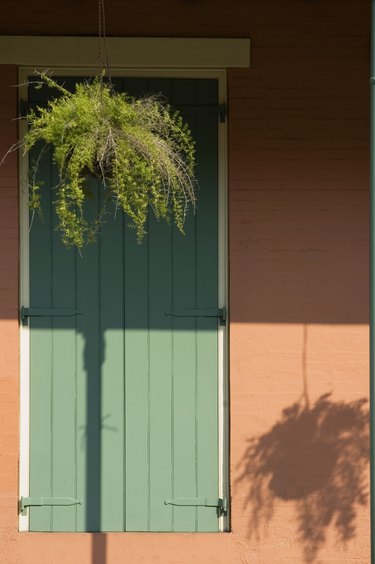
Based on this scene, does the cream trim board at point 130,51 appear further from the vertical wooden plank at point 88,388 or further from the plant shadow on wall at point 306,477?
the plant shadow on wall at point 306,477

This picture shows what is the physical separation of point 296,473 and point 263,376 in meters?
0.61

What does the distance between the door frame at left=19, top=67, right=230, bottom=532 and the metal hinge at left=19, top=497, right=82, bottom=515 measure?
0.16 feet

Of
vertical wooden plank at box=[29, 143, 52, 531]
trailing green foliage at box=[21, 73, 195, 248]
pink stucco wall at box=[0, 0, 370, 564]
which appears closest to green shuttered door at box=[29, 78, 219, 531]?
vertical wooden plank at box=[29, 143, 52, 531]

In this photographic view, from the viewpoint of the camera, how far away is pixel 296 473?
248 inches

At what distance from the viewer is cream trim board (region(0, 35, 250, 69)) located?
6270 mm

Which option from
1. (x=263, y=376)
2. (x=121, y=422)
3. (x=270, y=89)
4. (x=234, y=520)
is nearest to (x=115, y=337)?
(x=121, y=422)

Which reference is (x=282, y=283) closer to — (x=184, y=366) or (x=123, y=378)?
(x=184, y=366)

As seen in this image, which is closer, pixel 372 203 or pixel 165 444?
pixel 372 203

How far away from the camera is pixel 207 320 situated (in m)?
6.36

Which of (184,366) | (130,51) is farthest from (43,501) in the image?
(130,51)

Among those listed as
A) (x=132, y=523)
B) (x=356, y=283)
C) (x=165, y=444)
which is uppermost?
(x=356, y=283)

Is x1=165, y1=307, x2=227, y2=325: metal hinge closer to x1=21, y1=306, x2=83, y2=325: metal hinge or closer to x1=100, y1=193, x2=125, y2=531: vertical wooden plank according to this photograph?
x1=100, y1=193, x2=125, y2=531: vertical wooden plank

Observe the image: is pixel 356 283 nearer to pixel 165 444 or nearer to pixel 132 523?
pixel 165 444

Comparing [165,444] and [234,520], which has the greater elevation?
[165,444]
